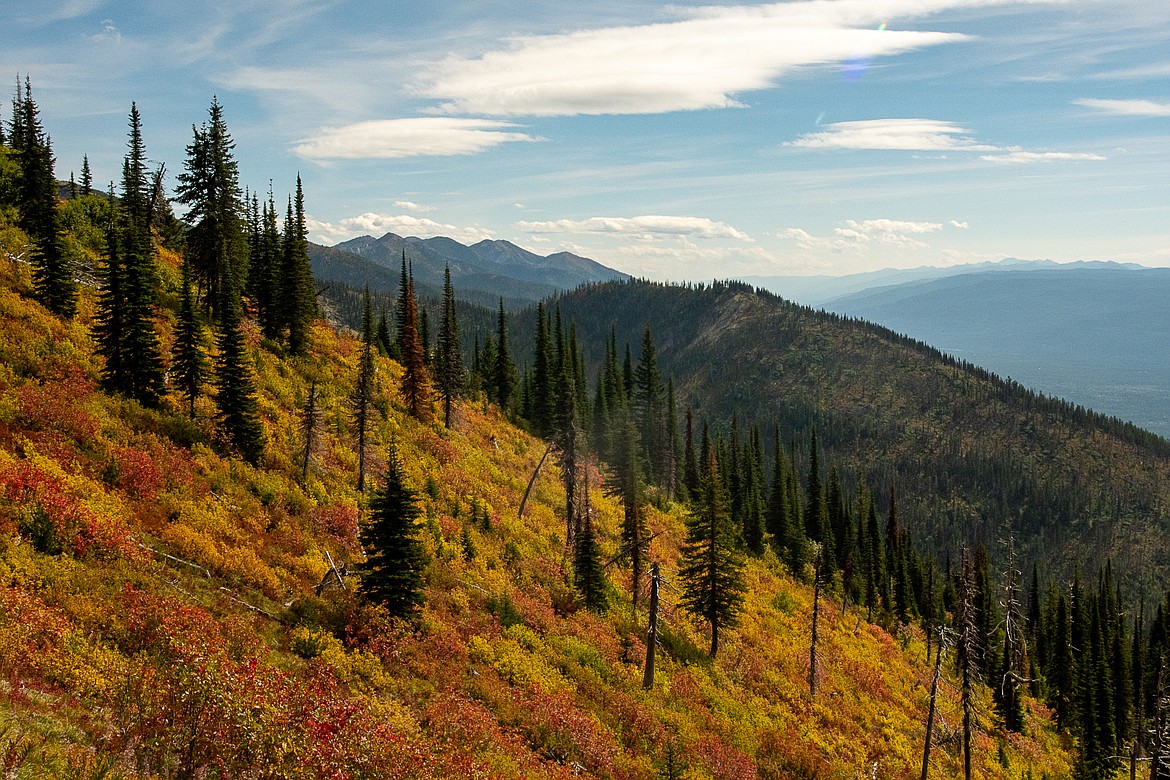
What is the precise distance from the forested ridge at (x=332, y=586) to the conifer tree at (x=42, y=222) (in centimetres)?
20

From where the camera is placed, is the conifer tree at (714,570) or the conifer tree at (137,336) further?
the conifer tree at (714,570)

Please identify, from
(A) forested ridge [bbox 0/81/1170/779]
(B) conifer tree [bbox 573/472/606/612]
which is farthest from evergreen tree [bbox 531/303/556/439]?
(B) conifer tree [bbox 573/472/606/612]

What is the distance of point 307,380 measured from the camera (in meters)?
47.9

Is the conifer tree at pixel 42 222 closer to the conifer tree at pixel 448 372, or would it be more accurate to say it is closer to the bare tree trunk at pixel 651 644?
the conifer tree at pixel 448 372

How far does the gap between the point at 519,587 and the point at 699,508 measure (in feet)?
42.0

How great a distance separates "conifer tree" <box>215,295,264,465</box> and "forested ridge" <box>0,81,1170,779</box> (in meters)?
0.14

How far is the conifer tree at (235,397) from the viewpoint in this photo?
31469mm

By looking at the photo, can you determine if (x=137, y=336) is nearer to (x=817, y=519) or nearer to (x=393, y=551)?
(x=393, y=551)

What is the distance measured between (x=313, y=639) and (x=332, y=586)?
15.6 ft

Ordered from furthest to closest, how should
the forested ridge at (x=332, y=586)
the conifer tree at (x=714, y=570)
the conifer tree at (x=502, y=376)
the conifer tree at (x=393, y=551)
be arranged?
the conifer tree at (x=502, y=376) → the conifer tree at (x=714, y=570) → the conifer tree at (x=393, y=551) → the forested ridge at (x=332, y=586)

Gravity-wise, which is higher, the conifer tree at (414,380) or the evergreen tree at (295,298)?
the evergreen tree at (295,298)

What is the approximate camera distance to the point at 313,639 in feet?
69.0

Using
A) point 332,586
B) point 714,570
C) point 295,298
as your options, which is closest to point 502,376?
point 295,298

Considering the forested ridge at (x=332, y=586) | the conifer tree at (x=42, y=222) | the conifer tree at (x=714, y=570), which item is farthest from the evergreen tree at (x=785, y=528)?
the conifer tree at (x=42, y=222)
